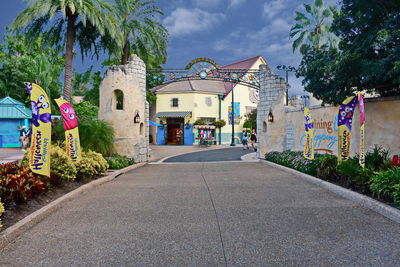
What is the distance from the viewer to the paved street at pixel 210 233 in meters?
3.39

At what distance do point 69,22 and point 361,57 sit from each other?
1383 cm

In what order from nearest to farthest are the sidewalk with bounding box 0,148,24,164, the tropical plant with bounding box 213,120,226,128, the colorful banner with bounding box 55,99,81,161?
1. the colorful banner with bounding box 55,99,81,161
2. the sidewalk with bounding box 0,148,24,164
3. the tropical plant with bounding box 213,120,226,128

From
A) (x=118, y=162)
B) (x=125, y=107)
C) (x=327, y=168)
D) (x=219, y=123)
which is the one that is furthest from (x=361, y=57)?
(x=219, y=123)

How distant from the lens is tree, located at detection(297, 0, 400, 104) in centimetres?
738

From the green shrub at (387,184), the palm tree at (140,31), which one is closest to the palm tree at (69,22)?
the palm tree at (140,31)

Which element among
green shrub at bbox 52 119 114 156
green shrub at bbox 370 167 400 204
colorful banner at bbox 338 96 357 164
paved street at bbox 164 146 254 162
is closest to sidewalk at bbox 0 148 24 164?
green shrub at bbox 52 119 114 156

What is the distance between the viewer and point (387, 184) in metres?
5.36

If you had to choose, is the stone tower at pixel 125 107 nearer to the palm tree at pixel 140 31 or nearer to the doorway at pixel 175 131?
the palm tree at pixel 140 31

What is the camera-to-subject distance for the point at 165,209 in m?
5.46

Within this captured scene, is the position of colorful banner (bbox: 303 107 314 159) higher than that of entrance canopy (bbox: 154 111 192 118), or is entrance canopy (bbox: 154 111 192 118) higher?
entrance canopy (bbox: 154 111 192 118)

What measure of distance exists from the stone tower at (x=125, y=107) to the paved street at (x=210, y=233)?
24.2 feet

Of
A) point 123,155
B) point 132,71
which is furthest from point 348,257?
point 132,71

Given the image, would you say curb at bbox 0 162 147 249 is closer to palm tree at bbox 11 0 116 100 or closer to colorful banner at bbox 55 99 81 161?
colorful banner at bbox 55 99 81 161

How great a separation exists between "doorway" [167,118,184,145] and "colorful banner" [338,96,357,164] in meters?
25.5
